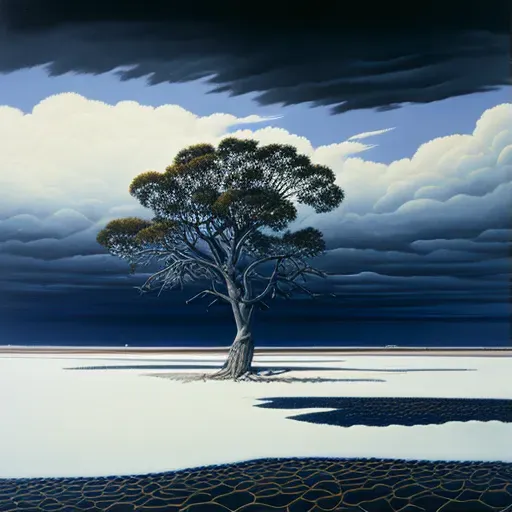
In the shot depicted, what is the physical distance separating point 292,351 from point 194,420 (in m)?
1.31

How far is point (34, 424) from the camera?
4.78 meters

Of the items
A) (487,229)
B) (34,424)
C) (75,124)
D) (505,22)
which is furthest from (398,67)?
(34,424)

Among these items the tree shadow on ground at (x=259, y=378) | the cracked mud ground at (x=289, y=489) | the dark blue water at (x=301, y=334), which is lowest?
the cracked mud ground at (x=289, y=489)

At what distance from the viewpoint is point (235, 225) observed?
5902mm

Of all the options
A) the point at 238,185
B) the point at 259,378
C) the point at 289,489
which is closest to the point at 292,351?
the point at 259,378

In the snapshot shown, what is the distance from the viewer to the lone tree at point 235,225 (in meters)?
5.83

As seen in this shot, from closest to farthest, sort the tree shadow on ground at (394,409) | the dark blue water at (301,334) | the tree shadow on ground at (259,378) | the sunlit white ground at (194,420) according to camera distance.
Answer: the sunlit white ground at (194,420)
the tree shadow on ground at (394,409)
the tree shadow on ground at (259,378)
the dark blue water at (301,334)

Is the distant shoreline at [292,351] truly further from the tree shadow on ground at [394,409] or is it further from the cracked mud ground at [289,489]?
the cracked mud ground at [289,489]

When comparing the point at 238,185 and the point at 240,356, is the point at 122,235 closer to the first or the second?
the point at 238,185

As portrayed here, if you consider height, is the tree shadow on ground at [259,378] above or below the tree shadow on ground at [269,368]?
below

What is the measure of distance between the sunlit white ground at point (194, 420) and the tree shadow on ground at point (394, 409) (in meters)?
0.11

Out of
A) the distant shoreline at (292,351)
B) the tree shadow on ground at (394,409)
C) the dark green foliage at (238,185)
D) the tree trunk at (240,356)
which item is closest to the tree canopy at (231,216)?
the dark green foliage at (238,185)

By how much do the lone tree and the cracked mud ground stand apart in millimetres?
1919

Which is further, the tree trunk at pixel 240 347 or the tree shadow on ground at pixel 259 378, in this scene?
the tree trunk at pixel 240 347
